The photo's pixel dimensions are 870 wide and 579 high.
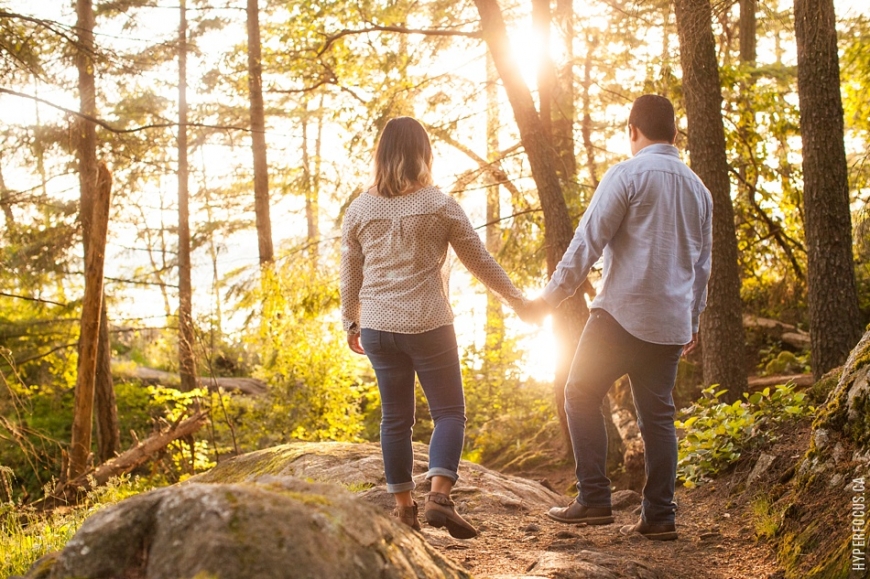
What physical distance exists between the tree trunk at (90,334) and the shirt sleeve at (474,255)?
7.76 metres

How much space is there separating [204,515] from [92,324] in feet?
29.9

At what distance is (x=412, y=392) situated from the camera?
3.91 metres

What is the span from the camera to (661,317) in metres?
4.00

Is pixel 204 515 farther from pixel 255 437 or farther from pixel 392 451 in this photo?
pixel 255 437

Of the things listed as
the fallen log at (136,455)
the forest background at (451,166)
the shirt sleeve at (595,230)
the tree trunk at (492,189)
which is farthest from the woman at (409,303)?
the fallen log at (136,455)

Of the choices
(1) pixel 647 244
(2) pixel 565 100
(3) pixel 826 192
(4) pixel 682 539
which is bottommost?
(4) pixel 682 539

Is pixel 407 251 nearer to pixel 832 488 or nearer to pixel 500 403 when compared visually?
pixel 832 488

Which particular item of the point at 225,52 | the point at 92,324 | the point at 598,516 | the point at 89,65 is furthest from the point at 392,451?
the point at 225,52

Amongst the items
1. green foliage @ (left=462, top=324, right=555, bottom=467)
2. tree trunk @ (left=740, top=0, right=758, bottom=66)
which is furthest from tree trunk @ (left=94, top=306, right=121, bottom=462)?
tree trunk @ (left=740, top=0, right=758, bottom=66)

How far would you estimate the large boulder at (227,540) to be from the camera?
6.78ft

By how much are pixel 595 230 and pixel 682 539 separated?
5.77 feet

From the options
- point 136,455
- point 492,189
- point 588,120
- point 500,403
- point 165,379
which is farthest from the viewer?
point 165,379

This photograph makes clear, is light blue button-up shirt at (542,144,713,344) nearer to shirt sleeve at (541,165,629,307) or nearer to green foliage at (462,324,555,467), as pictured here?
shirt sleeve at (541,165,629,307)

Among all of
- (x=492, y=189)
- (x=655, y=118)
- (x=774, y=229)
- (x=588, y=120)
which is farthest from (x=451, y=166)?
(x=655, y=118)
